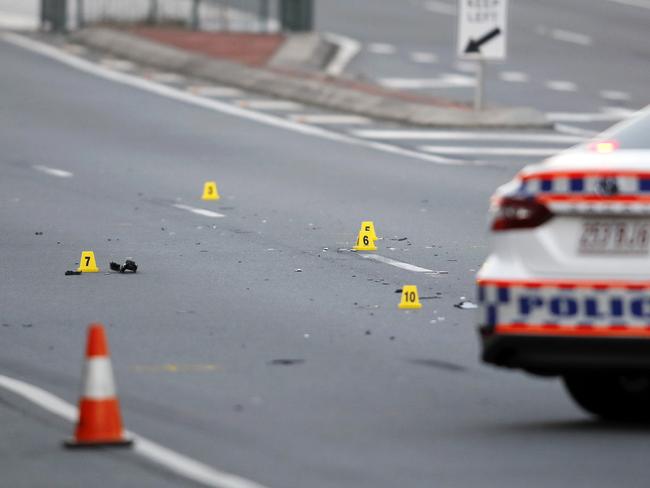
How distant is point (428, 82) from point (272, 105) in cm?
392

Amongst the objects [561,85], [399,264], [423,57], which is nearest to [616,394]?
[399,264]

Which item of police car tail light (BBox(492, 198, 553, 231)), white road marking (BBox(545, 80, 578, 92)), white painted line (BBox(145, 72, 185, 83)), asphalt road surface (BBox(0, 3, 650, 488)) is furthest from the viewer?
white road marking (BBox(545, 80, 578, 92))

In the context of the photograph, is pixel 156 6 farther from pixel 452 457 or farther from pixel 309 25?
pixel 452 457

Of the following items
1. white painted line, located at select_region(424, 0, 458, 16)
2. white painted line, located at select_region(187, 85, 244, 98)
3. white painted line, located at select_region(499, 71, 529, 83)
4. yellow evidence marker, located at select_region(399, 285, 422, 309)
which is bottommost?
yellow evidence marker, located at select_region(399, 285, 422, 309)

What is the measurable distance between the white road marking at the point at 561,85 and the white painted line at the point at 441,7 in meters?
11.0

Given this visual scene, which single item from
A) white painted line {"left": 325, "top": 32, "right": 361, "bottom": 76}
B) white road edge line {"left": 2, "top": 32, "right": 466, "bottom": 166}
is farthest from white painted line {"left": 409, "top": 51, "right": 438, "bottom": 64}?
white road edge line {"left": 2, "top": 32, "right": 466, "bottom": 166}

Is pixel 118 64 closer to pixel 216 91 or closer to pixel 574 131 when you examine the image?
pixel 216 91

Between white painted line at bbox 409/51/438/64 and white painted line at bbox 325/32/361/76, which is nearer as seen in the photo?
white painted line at bbox 325/32/361/76

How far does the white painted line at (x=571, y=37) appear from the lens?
39.9 meters

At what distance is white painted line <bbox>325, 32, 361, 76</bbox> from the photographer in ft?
112

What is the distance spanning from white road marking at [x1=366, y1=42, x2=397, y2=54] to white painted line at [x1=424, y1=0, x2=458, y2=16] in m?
6.58

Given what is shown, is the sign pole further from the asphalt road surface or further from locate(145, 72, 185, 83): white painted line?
locate(145, 72, 185, 83): white painted line

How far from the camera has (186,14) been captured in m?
37.9

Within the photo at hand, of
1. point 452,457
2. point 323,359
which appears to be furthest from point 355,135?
point 452,457
